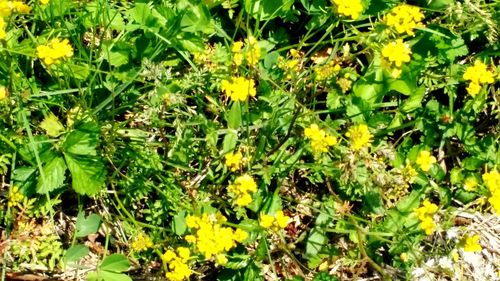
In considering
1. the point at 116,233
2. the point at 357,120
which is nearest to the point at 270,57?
the point at 357,120

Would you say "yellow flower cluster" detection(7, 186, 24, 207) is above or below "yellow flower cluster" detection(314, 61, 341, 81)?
below

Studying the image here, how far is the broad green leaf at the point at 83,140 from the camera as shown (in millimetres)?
2387

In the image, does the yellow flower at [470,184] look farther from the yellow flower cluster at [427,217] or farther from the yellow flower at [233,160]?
the yellow flower at [233,160]

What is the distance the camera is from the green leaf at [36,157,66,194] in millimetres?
2402

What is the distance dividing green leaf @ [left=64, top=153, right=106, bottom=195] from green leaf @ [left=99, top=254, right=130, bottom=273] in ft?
0.84

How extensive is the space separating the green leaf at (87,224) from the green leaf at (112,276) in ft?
0.54

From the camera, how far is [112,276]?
8.07 ft

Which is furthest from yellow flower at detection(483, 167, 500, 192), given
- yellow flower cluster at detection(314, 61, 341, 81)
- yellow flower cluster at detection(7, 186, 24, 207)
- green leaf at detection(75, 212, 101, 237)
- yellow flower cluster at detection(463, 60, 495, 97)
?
yellow flower cluster at detection(7, 186, 24, 207)

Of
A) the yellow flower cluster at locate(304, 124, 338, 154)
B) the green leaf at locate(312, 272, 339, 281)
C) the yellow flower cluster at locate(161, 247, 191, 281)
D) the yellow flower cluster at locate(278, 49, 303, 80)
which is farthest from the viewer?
the green leaf at locate(312, 272, 339, 281)

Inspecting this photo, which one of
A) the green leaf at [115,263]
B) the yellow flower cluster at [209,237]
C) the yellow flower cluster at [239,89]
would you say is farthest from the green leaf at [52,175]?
the yellow flower cluster at [239,89]

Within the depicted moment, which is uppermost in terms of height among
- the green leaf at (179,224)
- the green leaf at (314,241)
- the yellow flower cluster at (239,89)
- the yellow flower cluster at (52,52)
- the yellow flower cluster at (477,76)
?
the yellow flower cluster at (52,52)

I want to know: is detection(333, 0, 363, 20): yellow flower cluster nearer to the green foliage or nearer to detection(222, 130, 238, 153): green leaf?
the green foliage

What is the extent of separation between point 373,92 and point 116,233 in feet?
3.95

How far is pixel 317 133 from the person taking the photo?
2.32 metres
